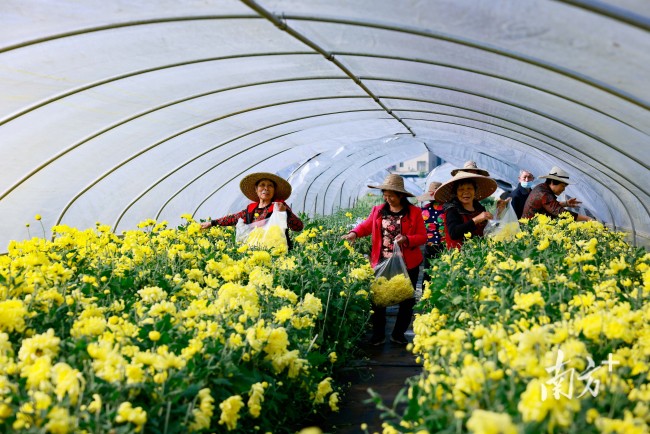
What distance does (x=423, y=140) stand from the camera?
15000mm

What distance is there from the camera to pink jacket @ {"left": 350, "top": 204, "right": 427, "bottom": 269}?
5891 millimetres

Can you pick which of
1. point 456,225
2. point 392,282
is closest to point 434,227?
point 456,225

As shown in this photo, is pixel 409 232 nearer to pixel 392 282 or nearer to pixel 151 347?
pixel 392 282

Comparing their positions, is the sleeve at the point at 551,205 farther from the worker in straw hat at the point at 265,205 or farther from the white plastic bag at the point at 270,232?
the white plastic bag at the point at 270,232

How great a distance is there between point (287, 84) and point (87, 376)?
550 cm

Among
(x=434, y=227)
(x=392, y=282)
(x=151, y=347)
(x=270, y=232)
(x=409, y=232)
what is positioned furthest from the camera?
(x=434, y=227)

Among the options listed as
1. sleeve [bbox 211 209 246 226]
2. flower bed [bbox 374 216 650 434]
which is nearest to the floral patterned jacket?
sleeve [bbox 211 209 246 226]

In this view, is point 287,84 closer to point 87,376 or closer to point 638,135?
point 638,135

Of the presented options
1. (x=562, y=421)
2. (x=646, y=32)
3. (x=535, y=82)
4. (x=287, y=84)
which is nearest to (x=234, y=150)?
(x=287, y=84)

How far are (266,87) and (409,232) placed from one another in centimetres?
247

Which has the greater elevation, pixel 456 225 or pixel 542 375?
pixel 456 225

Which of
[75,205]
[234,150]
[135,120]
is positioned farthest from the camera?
[234,150]

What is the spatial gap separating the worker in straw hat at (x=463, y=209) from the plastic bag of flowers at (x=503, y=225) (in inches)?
3.1

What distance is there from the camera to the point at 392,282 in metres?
5.71
